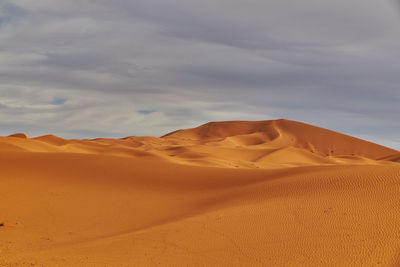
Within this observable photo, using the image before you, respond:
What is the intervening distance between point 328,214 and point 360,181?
3.76 m

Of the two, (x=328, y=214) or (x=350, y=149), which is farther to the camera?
(x=350, y=149)

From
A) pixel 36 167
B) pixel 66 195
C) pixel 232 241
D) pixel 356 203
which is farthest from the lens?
pixel 36 167

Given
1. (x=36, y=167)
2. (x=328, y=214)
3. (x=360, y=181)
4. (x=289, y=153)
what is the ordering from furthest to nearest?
(x=289, y=153), (x=36, y=167), (x=360, y=181), (x=328, y=214)

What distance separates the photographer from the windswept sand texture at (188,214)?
824 cm

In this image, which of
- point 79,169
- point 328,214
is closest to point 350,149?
point 79,169

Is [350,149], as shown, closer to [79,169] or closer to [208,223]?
[79,169]

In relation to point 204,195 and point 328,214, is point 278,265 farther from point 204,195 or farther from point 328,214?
point 204,195

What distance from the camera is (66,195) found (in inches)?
664

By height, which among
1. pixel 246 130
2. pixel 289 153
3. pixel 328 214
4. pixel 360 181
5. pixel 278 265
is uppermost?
pixel 246 130

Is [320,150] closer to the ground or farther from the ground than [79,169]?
farther from the ground

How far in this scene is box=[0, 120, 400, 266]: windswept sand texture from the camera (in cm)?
824

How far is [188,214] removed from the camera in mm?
13695

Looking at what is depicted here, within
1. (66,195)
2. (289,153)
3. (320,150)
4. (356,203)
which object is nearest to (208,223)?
(356,203)

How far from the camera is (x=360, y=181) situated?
44.5 feet
